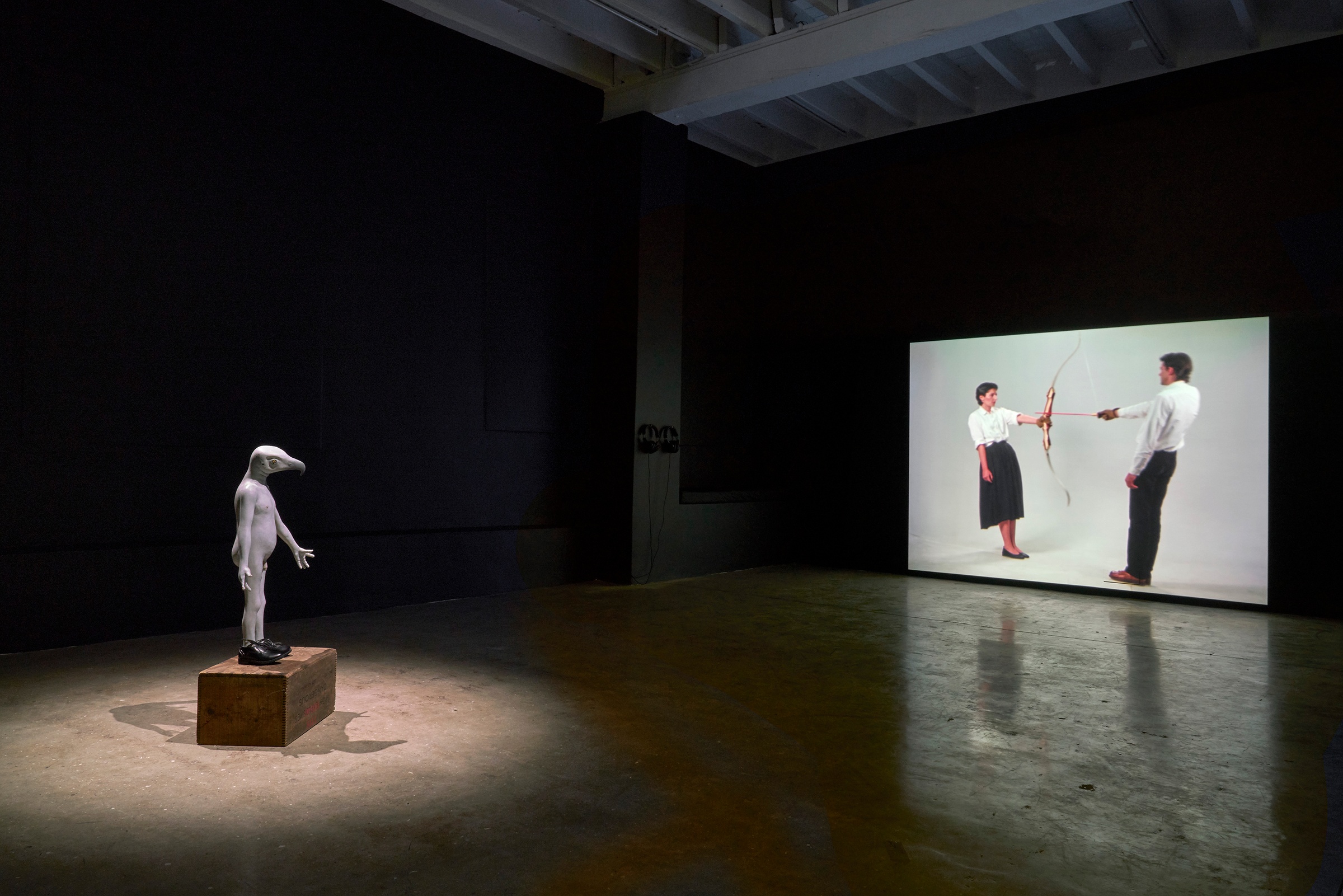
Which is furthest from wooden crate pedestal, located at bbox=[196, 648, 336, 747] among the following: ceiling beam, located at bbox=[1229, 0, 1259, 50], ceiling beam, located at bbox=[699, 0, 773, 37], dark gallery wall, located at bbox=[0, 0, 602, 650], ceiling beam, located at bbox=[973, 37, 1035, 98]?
ceiling beam, located at bbox=[1229, 0, 1259, 50]

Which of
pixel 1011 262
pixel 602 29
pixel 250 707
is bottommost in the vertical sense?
pixel 250 707

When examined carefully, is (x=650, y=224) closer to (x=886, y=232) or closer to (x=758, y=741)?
(x=886, y=232)

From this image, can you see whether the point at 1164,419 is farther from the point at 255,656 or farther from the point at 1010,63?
the point at 255,656

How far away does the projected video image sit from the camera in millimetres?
6496

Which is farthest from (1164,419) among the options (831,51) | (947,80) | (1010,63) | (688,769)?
(688,769)

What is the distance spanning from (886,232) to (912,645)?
15.9ft

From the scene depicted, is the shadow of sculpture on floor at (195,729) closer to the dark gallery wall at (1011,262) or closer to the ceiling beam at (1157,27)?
the dark gallery wall at (1011,262)

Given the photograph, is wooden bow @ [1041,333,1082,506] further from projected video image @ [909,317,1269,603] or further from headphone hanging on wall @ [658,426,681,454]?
headphone hanging on wall @ [658,426,681,454]

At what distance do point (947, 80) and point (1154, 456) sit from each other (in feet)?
12.0

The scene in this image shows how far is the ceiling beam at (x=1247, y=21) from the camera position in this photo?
601 cm

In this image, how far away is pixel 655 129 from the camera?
735 cm

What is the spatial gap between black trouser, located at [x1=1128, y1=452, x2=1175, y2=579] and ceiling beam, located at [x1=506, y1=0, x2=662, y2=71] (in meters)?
5.22

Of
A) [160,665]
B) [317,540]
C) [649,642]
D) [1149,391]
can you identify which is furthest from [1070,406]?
[160,665]

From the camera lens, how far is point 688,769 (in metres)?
2.96
